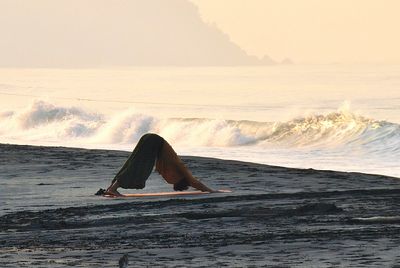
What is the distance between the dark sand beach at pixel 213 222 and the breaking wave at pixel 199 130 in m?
16.5

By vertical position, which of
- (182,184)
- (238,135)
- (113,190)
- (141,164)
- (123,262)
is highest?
(238,135)

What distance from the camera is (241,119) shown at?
57156mm

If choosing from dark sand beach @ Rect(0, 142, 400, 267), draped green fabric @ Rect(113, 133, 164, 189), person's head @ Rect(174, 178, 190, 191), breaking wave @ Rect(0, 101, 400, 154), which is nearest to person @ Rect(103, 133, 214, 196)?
draped green fabric @ Rect(113, 133, 164, 189)

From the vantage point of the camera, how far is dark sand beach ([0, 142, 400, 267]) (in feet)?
40.5

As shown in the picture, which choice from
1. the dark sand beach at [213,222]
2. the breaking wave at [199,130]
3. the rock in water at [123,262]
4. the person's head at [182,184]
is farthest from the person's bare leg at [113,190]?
the breaking wave at [199,130]

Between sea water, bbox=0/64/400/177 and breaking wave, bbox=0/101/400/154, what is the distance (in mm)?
→ 45

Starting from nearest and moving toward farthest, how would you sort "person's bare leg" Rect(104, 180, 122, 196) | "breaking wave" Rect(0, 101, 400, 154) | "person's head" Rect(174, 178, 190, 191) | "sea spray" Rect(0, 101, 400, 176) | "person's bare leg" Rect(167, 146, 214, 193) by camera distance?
"person's bare leg" Rect(104, 180, 122, 196) → "person's bare leg" Rect(167, 146, 214, 193) → "person's head" Rect(174, 178, 190, 191) → "sea spray" Rect(0, 101, 400, 176) → "breaking wave" Rect(0, 101, 400, 154)

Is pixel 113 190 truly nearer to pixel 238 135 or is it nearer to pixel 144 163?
pixel 144 163

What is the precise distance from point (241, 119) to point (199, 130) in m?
5.32

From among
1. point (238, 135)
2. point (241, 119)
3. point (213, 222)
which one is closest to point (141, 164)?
point (213, 222)

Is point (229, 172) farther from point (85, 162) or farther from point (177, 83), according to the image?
point (177, 83)

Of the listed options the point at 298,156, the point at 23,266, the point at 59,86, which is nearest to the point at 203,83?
the point at 59,86

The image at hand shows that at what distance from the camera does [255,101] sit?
7594 cm

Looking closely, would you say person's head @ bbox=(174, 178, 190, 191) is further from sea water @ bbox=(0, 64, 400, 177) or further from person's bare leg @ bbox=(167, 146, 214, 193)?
sea water @ bbox=(0, 64, 400, 177)
